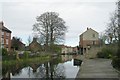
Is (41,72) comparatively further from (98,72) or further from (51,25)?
(51,25)

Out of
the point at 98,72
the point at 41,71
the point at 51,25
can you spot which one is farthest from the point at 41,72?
the point at 51,25

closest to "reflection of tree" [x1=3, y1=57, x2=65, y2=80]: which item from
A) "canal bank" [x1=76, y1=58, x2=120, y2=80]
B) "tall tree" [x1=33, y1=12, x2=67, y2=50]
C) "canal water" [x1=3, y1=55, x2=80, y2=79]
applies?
"canal water" [x1=3, y1=55, x2=80, y2=79]

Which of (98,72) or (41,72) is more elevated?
(98,72)

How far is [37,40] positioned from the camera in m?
55.8

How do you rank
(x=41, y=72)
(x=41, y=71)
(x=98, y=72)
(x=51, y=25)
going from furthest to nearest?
(x=51, y=25) < (x=41, y=71) < (x=41, y=72) < (x=98, y=72)

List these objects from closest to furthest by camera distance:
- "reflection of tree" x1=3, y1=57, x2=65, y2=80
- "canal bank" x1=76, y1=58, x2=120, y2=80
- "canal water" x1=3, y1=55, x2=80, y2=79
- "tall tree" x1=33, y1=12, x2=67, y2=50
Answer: "canal bank" x1=76, y1=58, x2=120, y2=80
"canal water" x1=3, y1=55, x2=80, y2=79
"reflection of tree" x1=3, y1=57, x2=65, y2=80
"tall tree" x1=33, y1=12, x2=67, y2=50

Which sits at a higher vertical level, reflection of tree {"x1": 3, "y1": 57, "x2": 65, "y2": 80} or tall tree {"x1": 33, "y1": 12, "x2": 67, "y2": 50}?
tall tree {"x1": 33, "y1": 12, "x2": 67, "y2": 50}

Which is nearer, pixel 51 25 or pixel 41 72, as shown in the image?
pixel 41 72

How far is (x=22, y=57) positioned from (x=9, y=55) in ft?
18.4

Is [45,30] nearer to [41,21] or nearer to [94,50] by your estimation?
[41,21]

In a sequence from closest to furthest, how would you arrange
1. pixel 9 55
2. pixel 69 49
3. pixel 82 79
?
pixel 82 79
pixel 9 55
pixel 69 49

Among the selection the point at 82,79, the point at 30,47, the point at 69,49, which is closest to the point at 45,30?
the point at 30,47

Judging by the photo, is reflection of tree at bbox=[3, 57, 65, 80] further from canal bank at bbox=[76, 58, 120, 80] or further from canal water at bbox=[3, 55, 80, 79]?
canal bank at bbox=[76, 58, 120, 80]

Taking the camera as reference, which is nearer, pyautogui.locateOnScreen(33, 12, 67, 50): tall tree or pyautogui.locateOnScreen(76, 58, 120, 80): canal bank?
pyautogui.locateOnScreen(76, 58, 120, 80): canal bank
